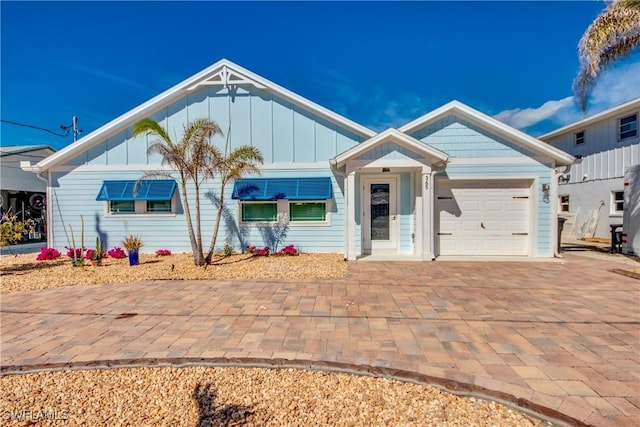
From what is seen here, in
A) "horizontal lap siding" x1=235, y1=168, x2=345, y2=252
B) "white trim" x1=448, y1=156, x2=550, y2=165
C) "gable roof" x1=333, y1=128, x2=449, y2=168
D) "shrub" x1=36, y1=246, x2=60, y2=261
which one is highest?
"gable roof" x1=333, y1=128, x2=449, y2=168

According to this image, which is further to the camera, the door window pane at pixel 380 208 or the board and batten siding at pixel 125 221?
the board and batten siding at pixel 125 221

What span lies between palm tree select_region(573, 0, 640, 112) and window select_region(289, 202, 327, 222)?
8639 mm

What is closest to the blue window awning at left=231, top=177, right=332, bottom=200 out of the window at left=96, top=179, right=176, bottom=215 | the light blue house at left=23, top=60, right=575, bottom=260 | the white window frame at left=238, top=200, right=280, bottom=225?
the light blue house at left=23, top=60, right=575, bottom=260

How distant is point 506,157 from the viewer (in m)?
9.51

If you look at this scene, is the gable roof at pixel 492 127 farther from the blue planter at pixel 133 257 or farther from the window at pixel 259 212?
the blue planter at pixel 133 257

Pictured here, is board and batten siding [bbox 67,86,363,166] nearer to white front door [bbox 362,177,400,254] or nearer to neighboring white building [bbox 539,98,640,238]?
white front door [bbox 362,177,400,254]

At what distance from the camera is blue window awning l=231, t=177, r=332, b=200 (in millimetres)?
9953

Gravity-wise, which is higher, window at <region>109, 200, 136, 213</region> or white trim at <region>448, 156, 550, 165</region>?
white trim at <region>448, 156, 550, 165</region>

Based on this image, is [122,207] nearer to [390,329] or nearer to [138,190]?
[138,190]

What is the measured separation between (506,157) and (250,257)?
8.67 metres

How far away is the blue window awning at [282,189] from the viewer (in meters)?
9.95

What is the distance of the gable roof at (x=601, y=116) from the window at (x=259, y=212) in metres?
16.3

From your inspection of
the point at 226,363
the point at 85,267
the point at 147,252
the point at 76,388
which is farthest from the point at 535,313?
the point at 147,252

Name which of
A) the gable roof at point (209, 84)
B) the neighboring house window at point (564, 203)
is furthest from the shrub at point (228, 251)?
the neighboring house window at point (564, 203)
